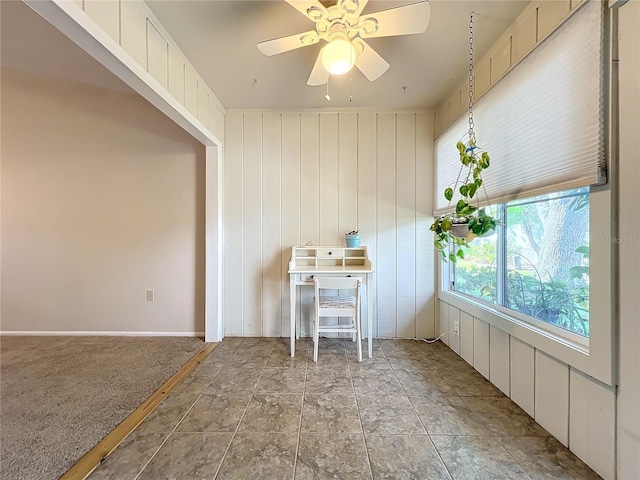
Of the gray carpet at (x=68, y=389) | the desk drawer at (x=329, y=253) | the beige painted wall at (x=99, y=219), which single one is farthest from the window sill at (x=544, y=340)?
the beige painted wall at (x=99, y=219)

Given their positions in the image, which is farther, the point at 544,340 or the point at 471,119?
the point at 471,119

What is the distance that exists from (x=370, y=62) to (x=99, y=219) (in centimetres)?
305

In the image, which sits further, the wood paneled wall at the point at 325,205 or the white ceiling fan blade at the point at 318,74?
the wood paneled wall at the point at 325,205

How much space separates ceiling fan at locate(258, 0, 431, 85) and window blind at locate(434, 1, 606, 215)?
665mm

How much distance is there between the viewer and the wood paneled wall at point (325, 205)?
279 centimetres

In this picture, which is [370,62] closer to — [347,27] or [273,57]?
[347,27]

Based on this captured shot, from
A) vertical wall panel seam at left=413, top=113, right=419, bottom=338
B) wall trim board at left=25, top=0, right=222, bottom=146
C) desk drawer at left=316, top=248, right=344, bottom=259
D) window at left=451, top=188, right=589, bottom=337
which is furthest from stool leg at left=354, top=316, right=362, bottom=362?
wall trim board at left=25, top=0, right=222, bottom=146

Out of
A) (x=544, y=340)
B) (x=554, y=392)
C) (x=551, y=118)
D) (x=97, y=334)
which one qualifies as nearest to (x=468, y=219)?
(x=551, y=118)

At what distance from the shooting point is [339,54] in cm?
144

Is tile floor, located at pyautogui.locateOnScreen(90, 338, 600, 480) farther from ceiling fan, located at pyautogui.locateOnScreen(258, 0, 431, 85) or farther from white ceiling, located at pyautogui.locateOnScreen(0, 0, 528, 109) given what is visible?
white ceiling, located at pyautogui.locateOnScreen(0, 0, 528, 109)

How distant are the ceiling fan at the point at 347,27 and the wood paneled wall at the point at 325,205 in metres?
1.22

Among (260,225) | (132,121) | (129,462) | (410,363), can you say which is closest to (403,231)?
(410,363)

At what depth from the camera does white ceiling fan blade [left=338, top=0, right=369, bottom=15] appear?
128 centimetres

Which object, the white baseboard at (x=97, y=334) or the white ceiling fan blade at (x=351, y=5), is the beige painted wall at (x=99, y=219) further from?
the white ceiling fan blade at (x=351, y=5)
